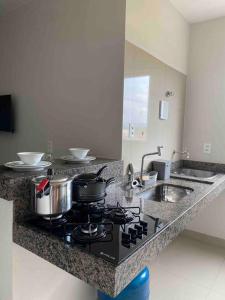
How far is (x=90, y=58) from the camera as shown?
203cm

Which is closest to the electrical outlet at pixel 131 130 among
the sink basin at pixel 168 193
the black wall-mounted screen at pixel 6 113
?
the sink basin at pixel 168 193

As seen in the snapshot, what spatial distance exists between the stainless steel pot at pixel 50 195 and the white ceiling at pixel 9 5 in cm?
232

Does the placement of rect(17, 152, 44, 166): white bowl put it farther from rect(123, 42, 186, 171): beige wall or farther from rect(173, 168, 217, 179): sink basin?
rect(173, 168, 217, 179): sink basin

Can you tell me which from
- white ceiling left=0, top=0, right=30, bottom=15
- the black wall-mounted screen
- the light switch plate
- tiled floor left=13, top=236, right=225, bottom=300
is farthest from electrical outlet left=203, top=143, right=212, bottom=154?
white ceiling left=0, top=0, right=30, bottom=15

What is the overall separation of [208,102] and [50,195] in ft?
7.65

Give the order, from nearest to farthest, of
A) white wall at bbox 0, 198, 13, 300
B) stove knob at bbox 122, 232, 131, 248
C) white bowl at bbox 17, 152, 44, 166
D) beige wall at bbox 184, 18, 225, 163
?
stove knob at bbox 122, 232, 131, 248
white wall at bbox 0, 198, 13, 300
white bowl at bbox 17, 152, 44, 166
beige wall at bbox 184, 18, 225, 163

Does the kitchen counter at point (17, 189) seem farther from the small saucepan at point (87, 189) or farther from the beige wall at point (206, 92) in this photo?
the beige wall at point (206, 92)

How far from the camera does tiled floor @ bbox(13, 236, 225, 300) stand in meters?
1.20

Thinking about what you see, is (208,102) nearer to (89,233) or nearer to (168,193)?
(168,193)

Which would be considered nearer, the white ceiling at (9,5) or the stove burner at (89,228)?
the stove burner at (89,228)

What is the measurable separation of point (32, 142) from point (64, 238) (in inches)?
73.2

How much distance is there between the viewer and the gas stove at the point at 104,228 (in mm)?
916

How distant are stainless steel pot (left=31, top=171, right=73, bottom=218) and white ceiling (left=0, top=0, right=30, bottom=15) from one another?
2.32 m

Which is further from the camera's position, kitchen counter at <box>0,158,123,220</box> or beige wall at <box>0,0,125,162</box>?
beige wall at <box>0,0,125,162</box>
